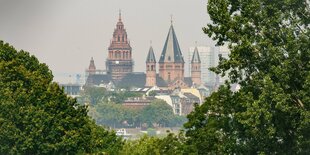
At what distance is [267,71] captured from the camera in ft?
92.2

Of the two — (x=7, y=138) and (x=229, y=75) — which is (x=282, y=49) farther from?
(x=7, y=138)

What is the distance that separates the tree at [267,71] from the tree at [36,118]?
1177 centimetres

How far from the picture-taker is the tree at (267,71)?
2747 cm

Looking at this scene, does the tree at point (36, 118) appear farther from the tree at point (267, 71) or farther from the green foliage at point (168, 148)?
the tree at point (267, 71)

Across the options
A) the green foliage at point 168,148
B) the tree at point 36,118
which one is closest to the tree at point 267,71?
the green foliage at point 168,148

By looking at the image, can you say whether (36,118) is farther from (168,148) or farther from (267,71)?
(267,71)

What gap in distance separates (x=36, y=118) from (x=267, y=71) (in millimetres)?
13468

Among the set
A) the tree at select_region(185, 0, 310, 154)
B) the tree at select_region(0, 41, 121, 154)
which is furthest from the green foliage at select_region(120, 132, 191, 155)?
the tree at select_region(185, 0, 310, 154)

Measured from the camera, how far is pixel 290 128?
1105 inches

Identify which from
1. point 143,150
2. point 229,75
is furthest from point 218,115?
point 143,150

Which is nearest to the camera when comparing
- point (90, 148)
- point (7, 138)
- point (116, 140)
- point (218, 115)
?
point (218, 115)

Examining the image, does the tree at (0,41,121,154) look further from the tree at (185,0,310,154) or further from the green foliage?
the tree at (185,0,310,154)

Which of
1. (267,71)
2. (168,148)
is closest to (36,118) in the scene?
(168,148)

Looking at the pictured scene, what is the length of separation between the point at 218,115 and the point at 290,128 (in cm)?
711
